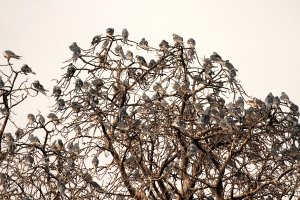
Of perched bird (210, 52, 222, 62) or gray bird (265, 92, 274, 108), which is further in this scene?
perched bird (210, 52, 222, 62)

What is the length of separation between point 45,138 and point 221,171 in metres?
2.33

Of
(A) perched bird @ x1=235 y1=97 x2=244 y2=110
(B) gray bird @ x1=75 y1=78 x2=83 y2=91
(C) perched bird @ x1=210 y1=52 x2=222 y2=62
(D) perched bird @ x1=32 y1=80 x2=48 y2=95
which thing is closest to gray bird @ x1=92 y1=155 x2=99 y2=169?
(B) gray bird @ x1=75 y1=78 x2=83 y2=91

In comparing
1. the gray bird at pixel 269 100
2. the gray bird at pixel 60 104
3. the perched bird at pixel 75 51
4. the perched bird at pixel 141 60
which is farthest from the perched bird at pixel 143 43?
the gray bird at pixel 269 100

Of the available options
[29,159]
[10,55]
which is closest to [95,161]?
[29,159]

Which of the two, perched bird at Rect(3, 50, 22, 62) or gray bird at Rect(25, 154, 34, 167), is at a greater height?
perched bird at Rect(3, 50, 22, 62)

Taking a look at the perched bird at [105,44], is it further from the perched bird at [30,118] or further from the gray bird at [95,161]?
the gray bird at [95,161]

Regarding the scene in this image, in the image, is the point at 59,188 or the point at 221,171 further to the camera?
the point at 59,188

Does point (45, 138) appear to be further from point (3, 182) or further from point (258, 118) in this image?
point (258, 118)

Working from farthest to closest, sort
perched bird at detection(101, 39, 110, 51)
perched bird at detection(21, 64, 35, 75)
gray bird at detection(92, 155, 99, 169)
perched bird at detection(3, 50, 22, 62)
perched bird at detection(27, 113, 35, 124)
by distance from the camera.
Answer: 1. perched bird at detection(3, 50, 22, 62)
2. perched bird at detection(21, 64, 35, 75)
3. perched bird at detection(101, 39, 110, 51)
4. perched bird at detection(27, 113, 35, 124)
5. gray bird at detection(92, 155, 99, 169)

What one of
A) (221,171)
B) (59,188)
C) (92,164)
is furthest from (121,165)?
(221,171)

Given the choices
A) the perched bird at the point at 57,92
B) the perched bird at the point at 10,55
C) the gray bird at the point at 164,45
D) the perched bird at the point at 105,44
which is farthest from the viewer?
the perched bird at the point at 10,55

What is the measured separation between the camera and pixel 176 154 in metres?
6.98

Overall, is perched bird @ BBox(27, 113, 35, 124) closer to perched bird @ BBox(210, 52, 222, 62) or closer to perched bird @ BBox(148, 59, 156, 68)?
perched bird @ BBox(148, 59, 156, 68)

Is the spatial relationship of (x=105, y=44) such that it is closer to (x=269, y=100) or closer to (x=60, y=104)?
(x=60, y=104)
